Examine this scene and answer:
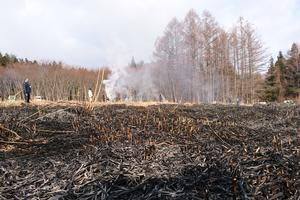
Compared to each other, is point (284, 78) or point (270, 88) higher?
point (284, 78)

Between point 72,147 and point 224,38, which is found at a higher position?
point 224,38

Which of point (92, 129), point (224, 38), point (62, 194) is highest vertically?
point (224, 38)

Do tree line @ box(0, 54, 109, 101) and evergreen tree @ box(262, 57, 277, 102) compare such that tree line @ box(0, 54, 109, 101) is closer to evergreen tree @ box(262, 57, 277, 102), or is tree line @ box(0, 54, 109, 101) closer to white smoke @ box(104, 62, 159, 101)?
white smoke @ box(104, 62, 159, 101)

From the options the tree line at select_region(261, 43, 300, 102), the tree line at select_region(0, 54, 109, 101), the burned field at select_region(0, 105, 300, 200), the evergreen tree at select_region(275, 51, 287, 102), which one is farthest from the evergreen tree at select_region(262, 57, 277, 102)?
the burned field at select_region(0, 105, 300, 200)

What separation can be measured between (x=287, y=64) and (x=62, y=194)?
54242 millimetres

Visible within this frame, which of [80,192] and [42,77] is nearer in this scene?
[80,192]

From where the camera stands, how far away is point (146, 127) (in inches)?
289

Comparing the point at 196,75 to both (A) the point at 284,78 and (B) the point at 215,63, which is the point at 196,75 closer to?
(B) the point at 215,63

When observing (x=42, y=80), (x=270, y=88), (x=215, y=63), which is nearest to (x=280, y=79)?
(x=270, y=88)

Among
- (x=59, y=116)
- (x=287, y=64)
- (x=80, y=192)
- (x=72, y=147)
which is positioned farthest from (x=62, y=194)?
(x=287, y=64)

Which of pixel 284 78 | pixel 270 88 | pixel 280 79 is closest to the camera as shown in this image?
pixel 270 88

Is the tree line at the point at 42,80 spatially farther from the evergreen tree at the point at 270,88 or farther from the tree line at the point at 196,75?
the evergreen tree at the point at 270,88

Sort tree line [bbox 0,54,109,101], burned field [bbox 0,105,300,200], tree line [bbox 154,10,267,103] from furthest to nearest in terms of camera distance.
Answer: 1. tree line [bbox 0,54,109,101]
2. tree line [bbox 154,10,267,103]
3. burned field [bbox 0,105,300,200]

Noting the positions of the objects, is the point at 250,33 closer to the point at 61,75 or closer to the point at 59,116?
the point at 61,75
